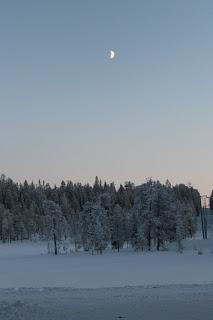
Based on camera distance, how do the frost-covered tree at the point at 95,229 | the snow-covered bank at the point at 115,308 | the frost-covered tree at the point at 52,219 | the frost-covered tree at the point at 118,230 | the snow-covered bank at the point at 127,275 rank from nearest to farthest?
the snow-covered bank at the point at 115,308 < the snow-covered bank at the point at 127,275 < the frost-covered tree at the point at 95,229 < the frost-covered tree at the point at 118,230 < the frost-covered tree at the point at 52,219

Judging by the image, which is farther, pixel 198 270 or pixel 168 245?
pixel 168 245

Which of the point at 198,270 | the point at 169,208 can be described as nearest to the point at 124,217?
the point at 169,208

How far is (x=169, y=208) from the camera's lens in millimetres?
73812

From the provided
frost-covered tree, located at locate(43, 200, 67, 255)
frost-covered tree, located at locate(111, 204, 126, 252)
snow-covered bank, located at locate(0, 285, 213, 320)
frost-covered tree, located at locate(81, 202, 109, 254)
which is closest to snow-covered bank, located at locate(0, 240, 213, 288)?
snow-covered bank, located at locate(0, 285, 213, 320)

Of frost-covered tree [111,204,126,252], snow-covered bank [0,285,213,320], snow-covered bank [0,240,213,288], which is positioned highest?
frost-covered tree [111,204,126,252]

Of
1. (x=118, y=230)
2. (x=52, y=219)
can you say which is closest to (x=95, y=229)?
(x=118, y=230)

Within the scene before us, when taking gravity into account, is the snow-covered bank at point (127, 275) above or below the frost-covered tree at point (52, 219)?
below

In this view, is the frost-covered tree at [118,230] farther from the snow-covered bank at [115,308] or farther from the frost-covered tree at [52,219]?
the snow-covered bank at [115,308]

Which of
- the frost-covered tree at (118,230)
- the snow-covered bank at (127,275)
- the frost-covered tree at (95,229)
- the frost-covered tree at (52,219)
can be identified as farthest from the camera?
the frost-covered tree at (52,219)

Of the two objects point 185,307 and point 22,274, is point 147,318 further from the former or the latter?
point 22,274

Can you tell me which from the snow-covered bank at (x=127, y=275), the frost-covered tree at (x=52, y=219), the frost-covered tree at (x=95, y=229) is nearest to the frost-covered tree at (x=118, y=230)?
the frost-covered tree at (x=95, y=229)

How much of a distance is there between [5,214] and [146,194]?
10074cm

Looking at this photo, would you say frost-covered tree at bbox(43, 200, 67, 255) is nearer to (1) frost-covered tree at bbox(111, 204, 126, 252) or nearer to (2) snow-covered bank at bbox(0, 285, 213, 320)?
(1) frost-covered tree at bbox(111, 204, 126, 252)

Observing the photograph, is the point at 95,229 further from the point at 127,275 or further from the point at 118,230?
the point at 127,275
